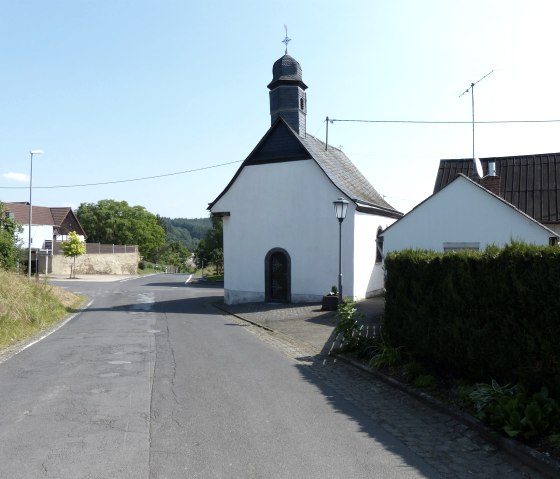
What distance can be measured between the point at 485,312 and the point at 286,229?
16886 mm

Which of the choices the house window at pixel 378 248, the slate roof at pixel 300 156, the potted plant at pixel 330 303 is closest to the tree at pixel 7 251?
the slate roof at pixel 300 156

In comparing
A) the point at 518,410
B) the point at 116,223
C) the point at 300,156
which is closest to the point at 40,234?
the point at 116,223

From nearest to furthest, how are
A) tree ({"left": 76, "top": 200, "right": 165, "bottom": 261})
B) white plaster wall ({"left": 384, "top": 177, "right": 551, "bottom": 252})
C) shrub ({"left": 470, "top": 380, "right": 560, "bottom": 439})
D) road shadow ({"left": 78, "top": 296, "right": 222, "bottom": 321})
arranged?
shrub ({"left": 470, "top": 380, "right": 560, "bottom": 439}), white plaster wall ({"left": 384, "top": 177, "right": 551, "bottom": 252}), road shadow ({"left": 78, "top": 296, "right": 222, "bottom": 321}), tree ({"left": 76, "top": 200, "right": 165, "bottom": 261})

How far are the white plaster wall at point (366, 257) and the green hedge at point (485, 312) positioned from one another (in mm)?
12904

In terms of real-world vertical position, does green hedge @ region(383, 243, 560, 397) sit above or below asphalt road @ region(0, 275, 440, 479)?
above

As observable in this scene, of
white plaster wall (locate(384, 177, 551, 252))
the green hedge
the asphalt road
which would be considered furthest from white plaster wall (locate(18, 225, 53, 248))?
→ the green hedge

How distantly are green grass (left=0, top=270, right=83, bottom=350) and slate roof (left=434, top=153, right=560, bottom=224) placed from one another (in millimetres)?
16670

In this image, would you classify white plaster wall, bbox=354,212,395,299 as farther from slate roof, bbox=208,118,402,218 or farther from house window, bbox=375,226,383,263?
slate roof, bbox=208,118,402,218

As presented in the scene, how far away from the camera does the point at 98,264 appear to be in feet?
207

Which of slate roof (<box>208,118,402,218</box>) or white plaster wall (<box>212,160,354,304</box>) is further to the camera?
slate roof (<box>208,118,402,218</box>)

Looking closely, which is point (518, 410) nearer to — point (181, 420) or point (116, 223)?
point (181, 420)

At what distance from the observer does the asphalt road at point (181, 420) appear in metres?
4.97

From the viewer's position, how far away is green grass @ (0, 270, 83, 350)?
14.2 m

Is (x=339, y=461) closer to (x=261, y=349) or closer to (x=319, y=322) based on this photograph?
(x=261, y=349)
